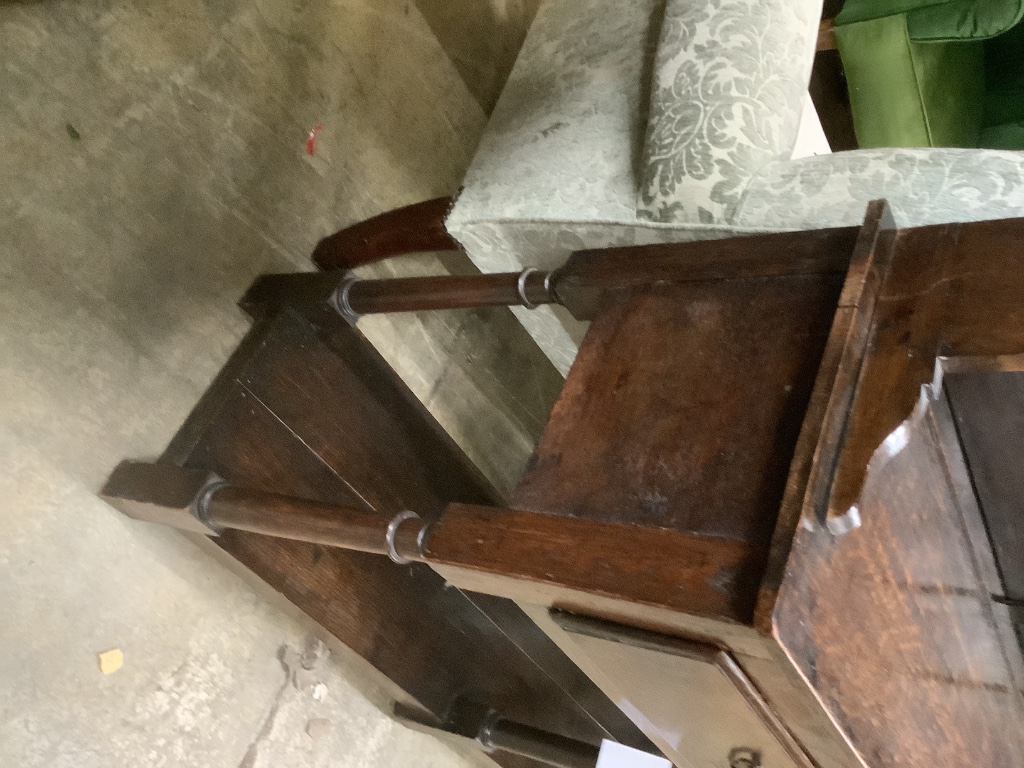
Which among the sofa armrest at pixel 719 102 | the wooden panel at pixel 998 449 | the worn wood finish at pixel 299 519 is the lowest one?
the worn wood finish at pixel 299 519

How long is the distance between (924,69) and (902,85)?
2.5 inches

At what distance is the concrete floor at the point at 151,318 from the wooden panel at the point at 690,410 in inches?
25.2

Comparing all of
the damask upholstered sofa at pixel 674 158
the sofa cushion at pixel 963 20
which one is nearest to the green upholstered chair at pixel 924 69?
the sofa cushion at pixel 963 20

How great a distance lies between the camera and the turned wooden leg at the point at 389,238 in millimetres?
1250

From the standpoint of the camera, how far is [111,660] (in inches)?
42.0

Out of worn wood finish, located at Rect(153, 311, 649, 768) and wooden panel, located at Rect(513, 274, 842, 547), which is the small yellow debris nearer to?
worn wood finish, located at Rect(153, 311, 649, 768)

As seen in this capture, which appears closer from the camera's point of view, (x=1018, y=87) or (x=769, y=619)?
(x=769, y=619)

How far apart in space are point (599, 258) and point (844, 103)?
2.01 m

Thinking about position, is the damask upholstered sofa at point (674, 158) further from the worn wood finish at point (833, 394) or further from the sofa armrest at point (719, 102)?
the worn wood finish at point (833, 394)

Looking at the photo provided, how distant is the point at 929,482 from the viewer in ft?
2.63

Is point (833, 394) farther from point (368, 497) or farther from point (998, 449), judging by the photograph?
point (368, 497)

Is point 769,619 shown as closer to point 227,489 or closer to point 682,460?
point 682,460

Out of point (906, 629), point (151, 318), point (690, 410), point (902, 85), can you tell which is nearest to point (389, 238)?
point (151, 318)

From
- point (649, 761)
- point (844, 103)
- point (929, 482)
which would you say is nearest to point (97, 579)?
point (649, 761)
